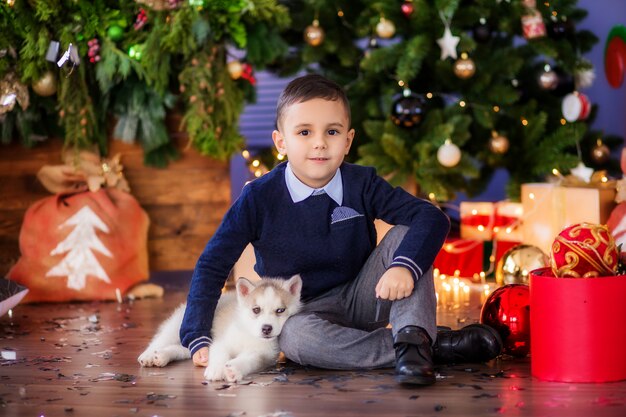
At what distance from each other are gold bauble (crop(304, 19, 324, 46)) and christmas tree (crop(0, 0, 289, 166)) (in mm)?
170

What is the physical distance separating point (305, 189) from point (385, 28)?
4.81 ft

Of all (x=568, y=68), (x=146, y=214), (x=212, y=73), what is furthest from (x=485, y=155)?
(x=146, y=214)

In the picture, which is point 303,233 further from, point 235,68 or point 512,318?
point 235,68

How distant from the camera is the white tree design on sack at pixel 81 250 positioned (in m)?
3.11

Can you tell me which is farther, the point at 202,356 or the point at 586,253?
the point at 202,356

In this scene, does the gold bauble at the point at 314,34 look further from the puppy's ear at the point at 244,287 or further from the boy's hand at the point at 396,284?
the boy's hand at the point at 396,284

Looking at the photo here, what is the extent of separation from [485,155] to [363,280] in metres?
1.60

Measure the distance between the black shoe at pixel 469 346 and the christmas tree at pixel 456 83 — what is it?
1.35m

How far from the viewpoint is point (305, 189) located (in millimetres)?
2031

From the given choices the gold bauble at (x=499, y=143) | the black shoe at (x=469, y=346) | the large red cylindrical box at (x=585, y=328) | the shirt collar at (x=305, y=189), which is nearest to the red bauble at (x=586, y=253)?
the large red cylindrical box at (x=585, y=328)

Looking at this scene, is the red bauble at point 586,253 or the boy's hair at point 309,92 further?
the boy's hair at point 309,92

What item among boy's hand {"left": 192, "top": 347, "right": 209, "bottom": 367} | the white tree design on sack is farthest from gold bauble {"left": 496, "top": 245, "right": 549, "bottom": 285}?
the white tree design on sack

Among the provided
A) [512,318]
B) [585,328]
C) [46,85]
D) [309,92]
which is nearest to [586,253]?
[585,328]

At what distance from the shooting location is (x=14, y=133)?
3268 millimetres
